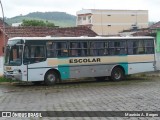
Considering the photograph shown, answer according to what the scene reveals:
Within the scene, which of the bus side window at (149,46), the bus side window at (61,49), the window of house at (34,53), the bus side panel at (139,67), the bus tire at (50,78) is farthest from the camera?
the bus side window at (149,46)

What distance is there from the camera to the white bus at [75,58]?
2225 cm

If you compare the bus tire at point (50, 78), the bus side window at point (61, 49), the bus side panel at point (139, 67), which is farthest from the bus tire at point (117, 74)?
the bus tire at point (50, 78)

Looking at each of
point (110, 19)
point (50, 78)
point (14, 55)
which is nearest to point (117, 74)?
point (50, 78)

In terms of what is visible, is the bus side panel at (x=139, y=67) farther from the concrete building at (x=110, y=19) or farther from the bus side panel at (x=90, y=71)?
the concrete building at (x=110, y=19)

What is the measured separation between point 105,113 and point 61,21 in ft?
576

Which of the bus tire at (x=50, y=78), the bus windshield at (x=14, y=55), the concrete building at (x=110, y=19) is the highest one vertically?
the concrete building at (x=110, y=19)

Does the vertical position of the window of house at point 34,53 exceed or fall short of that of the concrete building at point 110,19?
it falls short

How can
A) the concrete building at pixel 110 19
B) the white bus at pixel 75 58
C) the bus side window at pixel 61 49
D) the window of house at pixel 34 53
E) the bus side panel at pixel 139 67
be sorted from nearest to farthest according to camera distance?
the window of house at pixel 34 53
the white bus at pixel 75 58
the bus side window at pixel 61 49
the bus side panel at pixel 139 67
the concrete building at pixel 110 19

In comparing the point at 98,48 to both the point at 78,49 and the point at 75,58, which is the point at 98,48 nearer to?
the point at 78,49

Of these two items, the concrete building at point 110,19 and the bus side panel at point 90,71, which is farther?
the concrete building at point 110,19

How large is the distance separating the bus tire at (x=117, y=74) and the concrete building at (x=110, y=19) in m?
77.1

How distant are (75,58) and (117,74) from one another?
3272 mm

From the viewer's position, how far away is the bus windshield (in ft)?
72.6

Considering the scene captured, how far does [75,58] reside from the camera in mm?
23812
